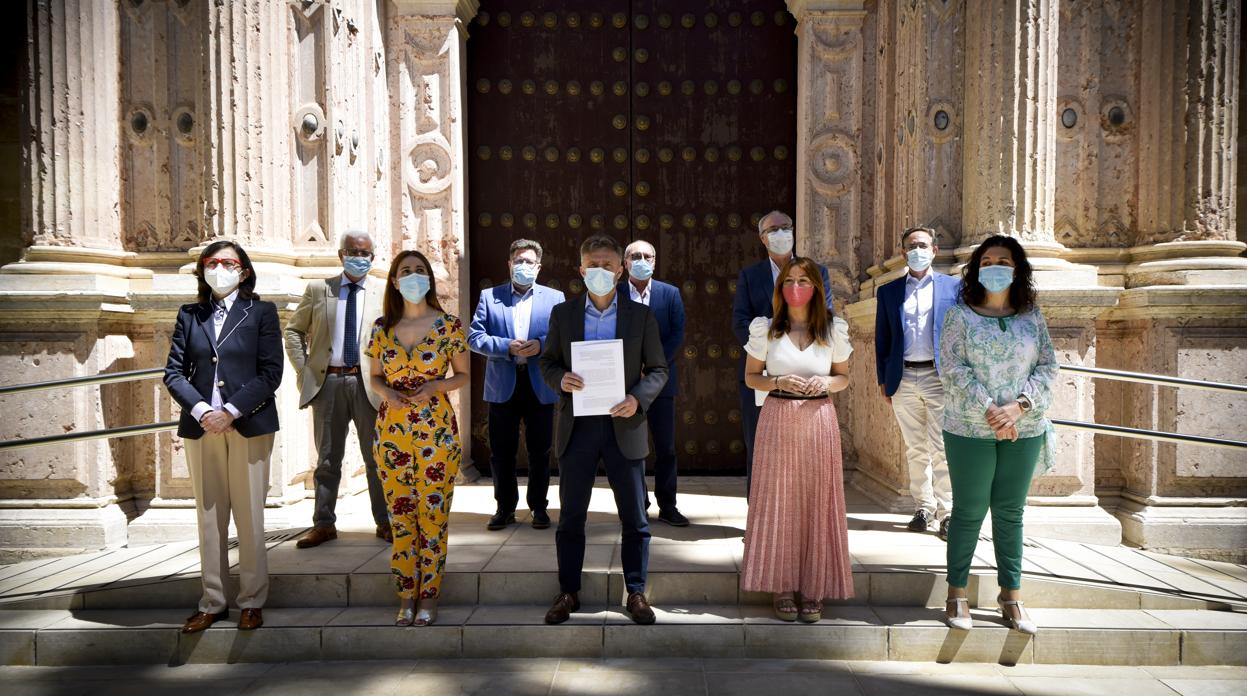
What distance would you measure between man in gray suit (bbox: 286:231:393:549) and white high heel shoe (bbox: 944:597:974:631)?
3242 millimetres

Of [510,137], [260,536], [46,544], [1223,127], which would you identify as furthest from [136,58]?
[1223,127]

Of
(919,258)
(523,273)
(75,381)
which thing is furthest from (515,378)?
(919,258)

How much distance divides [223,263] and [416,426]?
128 cm

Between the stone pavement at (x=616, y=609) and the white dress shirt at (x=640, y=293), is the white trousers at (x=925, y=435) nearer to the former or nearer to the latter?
the stone pavement at (x=616, y=609)

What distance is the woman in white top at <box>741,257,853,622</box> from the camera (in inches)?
146

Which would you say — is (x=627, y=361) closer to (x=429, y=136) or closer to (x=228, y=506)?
(x=228, y=506)

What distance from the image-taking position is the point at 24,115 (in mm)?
5426

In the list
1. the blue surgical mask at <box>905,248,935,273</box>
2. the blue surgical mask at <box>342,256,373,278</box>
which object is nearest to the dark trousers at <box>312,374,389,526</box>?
the blue surgical mask at <box>342,256,373,278</box>

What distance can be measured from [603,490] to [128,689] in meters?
3.52

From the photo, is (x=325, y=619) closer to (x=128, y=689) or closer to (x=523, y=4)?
(x=128, y=689)

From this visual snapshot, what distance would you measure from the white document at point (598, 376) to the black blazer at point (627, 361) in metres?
0.08

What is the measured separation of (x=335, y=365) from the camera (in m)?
4.68

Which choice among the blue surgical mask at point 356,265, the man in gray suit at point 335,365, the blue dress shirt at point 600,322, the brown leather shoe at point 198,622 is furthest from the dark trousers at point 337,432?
the blue dress shirt at point 600,322

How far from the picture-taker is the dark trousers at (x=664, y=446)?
5.02 meters
